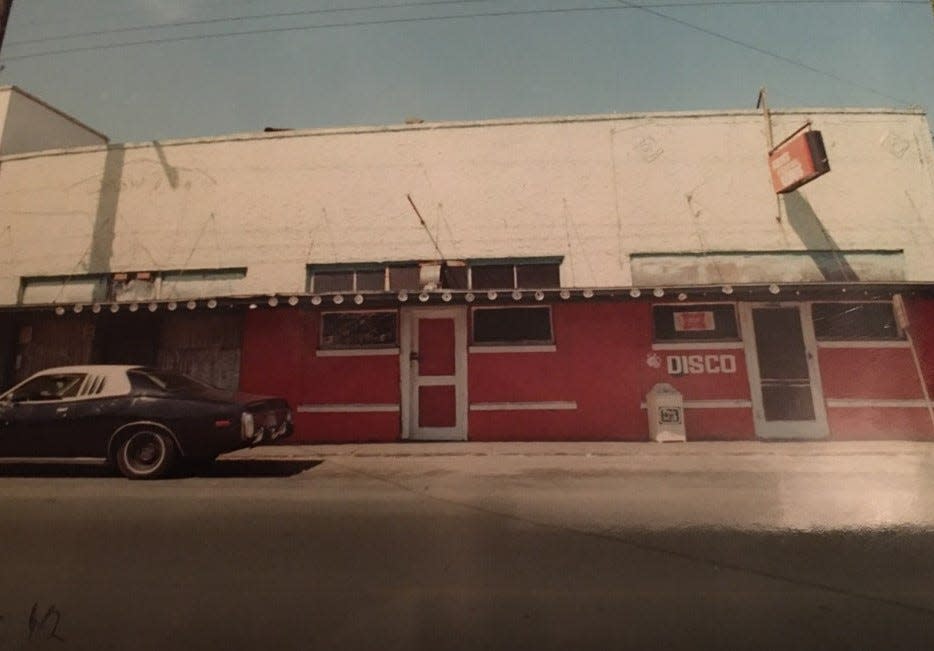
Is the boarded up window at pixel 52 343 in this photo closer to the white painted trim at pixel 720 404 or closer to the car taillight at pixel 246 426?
the car taillight at pixel 246 426

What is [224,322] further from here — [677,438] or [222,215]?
[677,438]

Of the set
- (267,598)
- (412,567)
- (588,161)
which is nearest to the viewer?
(267,598)

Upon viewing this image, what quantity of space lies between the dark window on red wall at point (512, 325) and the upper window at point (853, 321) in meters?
5.37

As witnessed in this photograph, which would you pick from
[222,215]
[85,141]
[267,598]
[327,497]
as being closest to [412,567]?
[267,598]

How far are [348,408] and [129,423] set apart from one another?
156 inches

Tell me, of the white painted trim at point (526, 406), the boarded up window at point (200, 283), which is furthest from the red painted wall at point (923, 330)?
the boarded up window at point (200, 283)

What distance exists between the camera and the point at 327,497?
4910mm

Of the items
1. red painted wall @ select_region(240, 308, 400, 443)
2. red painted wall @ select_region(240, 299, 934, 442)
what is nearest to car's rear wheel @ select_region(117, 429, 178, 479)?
red painted wall @ select_region(240, 308, 400, 443)

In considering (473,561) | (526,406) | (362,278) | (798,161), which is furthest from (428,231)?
(473,561)

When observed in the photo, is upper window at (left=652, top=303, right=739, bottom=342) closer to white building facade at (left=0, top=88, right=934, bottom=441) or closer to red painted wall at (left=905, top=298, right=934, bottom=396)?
white building facade at (left=0, top=88, right=934, bottom=441)

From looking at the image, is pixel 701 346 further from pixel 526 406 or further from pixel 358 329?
pixel 358 329

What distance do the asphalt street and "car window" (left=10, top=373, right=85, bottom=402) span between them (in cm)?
114

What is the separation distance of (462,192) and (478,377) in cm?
420

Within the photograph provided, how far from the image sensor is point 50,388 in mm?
6504
